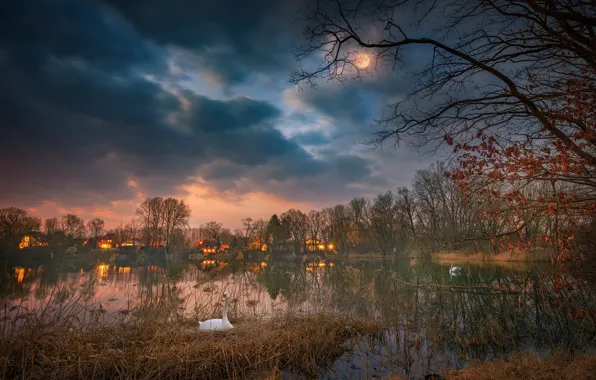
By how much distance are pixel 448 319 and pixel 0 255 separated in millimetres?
48841

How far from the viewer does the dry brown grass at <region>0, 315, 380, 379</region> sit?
5750 mm

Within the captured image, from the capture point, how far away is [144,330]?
7215 millimetres

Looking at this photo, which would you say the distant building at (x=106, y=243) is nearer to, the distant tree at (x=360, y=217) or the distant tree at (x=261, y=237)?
the distant tree at (x=261, y=237)

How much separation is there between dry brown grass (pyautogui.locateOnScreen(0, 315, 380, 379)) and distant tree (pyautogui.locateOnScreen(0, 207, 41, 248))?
146 feet

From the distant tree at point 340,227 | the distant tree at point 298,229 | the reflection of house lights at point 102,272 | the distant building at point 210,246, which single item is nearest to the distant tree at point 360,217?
the distant tree at point 340,227

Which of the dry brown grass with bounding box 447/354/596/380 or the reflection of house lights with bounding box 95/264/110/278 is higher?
the dry brown grass with bounding box 447/354/596/380

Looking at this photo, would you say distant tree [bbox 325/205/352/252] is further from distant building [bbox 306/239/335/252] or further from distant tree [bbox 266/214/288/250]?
distant tree [bbox 266/214/288/250]

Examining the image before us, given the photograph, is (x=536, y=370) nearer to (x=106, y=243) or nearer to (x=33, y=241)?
(x=33, y=241)

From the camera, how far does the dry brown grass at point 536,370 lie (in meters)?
4.64

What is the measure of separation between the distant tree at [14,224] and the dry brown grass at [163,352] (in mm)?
44537

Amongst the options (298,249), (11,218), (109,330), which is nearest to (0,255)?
(11,218)

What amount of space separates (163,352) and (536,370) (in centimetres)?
657

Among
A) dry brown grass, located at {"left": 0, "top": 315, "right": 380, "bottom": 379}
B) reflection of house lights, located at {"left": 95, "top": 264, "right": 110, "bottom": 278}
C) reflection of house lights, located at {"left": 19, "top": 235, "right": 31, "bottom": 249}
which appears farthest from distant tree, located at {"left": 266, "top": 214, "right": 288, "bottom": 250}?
dry brown grass, located at {"left": 0, "top": 315, "right": 380, "bottom": 379}

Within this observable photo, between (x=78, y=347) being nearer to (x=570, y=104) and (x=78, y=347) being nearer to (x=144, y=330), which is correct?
(x=144, y=330)
